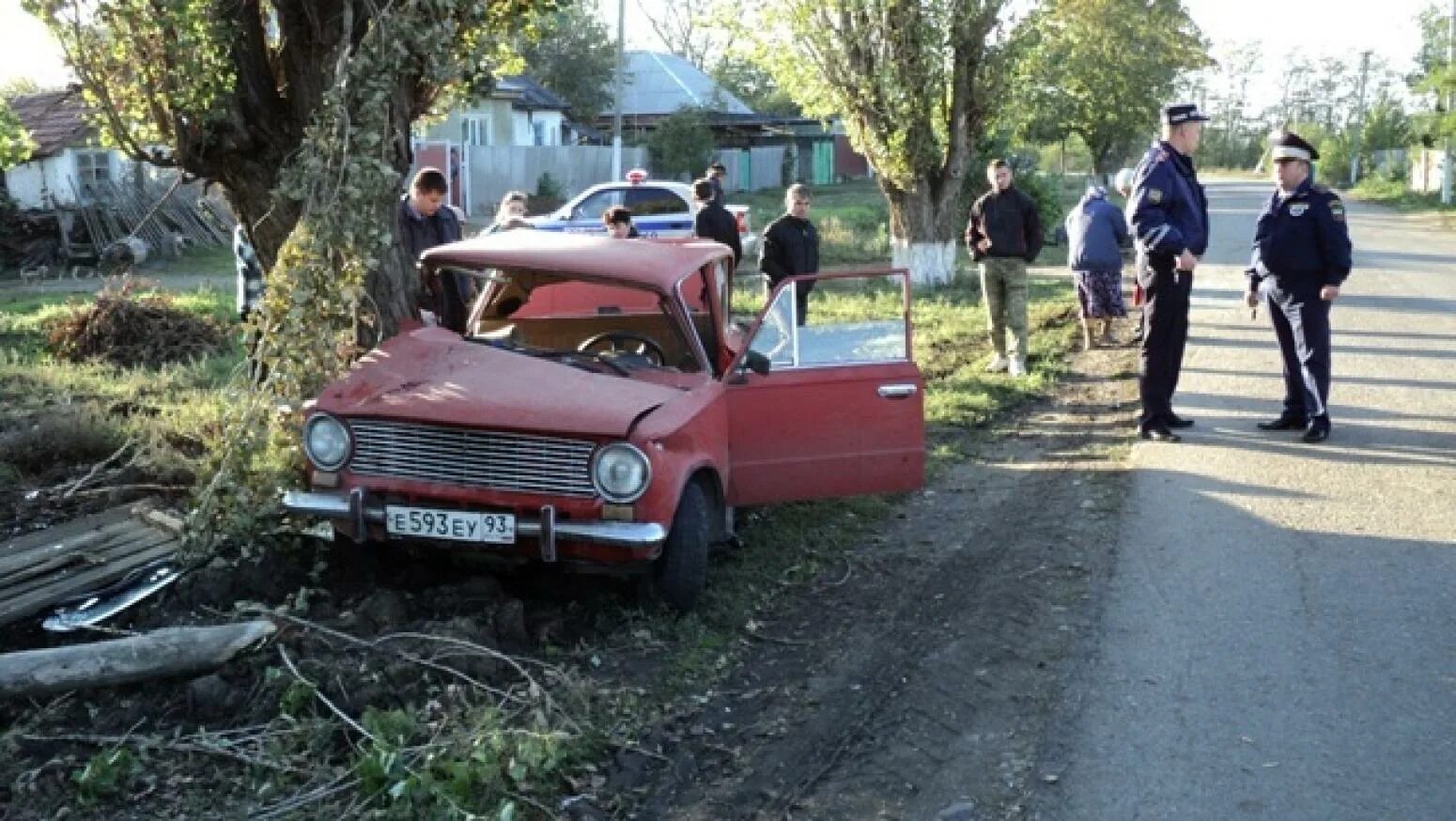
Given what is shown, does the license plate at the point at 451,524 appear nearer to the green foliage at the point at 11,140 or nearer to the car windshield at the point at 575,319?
the car windshield at the point at 575,319

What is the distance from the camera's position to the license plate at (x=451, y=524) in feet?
17.8

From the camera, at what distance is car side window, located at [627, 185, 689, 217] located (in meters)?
22.0

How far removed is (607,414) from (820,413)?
5.11 ft

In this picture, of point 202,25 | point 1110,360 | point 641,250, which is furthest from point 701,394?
point 1110,360

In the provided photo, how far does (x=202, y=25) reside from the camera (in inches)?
311

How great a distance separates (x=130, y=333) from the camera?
12.9m

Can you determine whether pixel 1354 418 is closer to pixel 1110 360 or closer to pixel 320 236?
pixel 1110 360

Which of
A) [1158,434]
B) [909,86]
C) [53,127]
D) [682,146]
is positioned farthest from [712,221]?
[682,146]

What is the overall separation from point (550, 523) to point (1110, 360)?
8.76m

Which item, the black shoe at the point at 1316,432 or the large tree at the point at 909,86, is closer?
the black shoe at the point at 1316,432

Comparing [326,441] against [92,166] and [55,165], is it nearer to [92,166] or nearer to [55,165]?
[55,165]

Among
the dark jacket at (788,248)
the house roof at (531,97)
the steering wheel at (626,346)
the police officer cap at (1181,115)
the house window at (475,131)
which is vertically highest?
the house roof at (531,97)

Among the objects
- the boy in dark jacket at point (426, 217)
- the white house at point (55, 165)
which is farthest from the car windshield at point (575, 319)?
the white house at point (55, 165)

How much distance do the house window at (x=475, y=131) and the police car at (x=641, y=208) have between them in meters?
19.4
